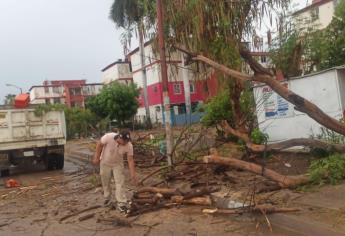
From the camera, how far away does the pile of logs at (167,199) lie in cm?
909

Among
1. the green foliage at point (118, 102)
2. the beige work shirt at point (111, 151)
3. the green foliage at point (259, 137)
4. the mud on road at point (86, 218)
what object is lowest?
the mud on road at point (86, 218)

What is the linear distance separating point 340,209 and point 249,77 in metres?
2.33

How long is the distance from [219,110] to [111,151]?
8.35m

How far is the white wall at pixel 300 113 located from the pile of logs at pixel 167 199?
445 cm

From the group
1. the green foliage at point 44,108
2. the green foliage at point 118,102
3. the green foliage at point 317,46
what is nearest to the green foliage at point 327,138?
the green foliage at point 317,46

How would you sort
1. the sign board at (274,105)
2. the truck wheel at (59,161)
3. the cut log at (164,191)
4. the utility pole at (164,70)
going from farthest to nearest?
1. the truck wheel at (59,161)
2. the sign board at (274,105)
3. the utility pole at (164,70)
4. the cut log at (164,191)

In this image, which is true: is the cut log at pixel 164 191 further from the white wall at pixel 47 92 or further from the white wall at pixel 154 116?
the white wall at pixel 47 92

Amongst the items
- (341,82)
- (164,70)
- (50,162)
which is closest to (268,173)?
(341,82)

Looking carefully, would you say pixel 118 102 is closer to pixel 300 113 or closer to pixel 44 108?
pixel 44 108

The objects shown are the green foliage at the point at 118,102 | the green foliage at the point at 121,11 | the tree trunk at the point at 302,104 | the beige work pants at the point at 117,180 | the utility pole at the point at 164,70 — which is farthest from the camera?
the green foliage at the point at 118,102

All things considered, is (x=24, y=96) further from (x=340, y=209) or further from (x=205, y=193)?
(x=340, y=209)

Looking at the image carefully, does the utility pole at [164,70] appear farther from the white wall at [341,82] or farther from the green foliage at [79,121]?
the green foliage at [79,121]

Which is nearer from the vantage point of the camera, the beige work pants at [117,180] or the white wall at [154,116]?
the beige work pants at [117,180]

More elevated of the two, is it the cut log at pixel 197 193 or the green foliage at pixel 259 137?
the green foliage at pixel 259 137
